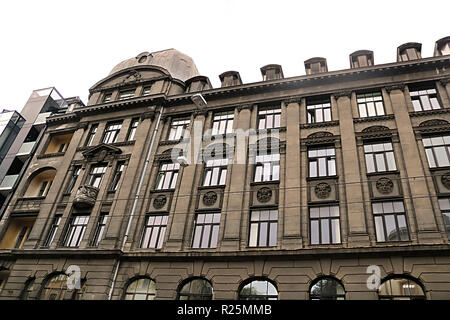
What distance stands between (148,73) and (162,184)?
11031 millimetres

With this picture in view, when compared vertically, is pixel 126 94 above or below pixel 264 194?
above

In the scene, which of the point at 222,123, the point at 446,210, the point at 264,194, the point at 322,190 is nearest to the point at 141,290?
the point at 264,194

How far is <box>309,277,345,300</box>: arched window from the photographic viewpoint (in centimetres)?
1418

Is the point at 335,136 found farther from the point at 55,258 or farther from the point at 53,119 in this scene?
the point at 53,119

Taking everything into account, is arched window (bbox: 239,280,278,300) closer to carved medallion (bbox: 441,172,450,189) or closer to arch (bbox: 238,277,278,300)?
arch (bbox: 238,277,278,300)

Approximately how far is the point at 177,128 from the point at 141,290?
11.1 metres

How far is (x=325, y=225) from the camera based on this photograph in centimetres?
1617

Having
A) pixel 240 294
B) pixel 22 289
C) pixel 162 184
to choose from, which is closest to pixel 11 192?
pixel 22 289

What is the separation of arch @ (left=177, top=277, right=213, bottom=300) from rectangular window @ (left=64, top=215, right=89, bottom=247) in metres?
7.73

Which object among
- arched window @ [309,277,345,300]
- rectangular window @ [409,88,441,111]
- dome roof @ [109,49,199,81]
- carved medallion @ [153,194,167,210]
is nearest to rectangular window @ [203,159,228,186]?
carved medallion @ [153,194,167,210]

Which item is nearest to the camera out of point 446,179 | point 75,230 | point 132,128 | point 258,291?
point 258,291

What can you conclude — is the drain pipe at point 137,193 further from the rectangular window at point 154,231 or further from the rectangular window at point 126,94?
the rectangular window at point 126,94

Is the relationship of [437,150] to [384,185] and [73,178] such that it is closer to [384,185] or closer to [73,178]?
[384,185]

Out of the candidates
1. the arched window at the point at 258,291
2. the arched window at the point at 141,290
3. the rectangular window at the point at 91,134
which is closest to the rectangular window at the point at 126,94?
the rectangular window at the point at 91,134
